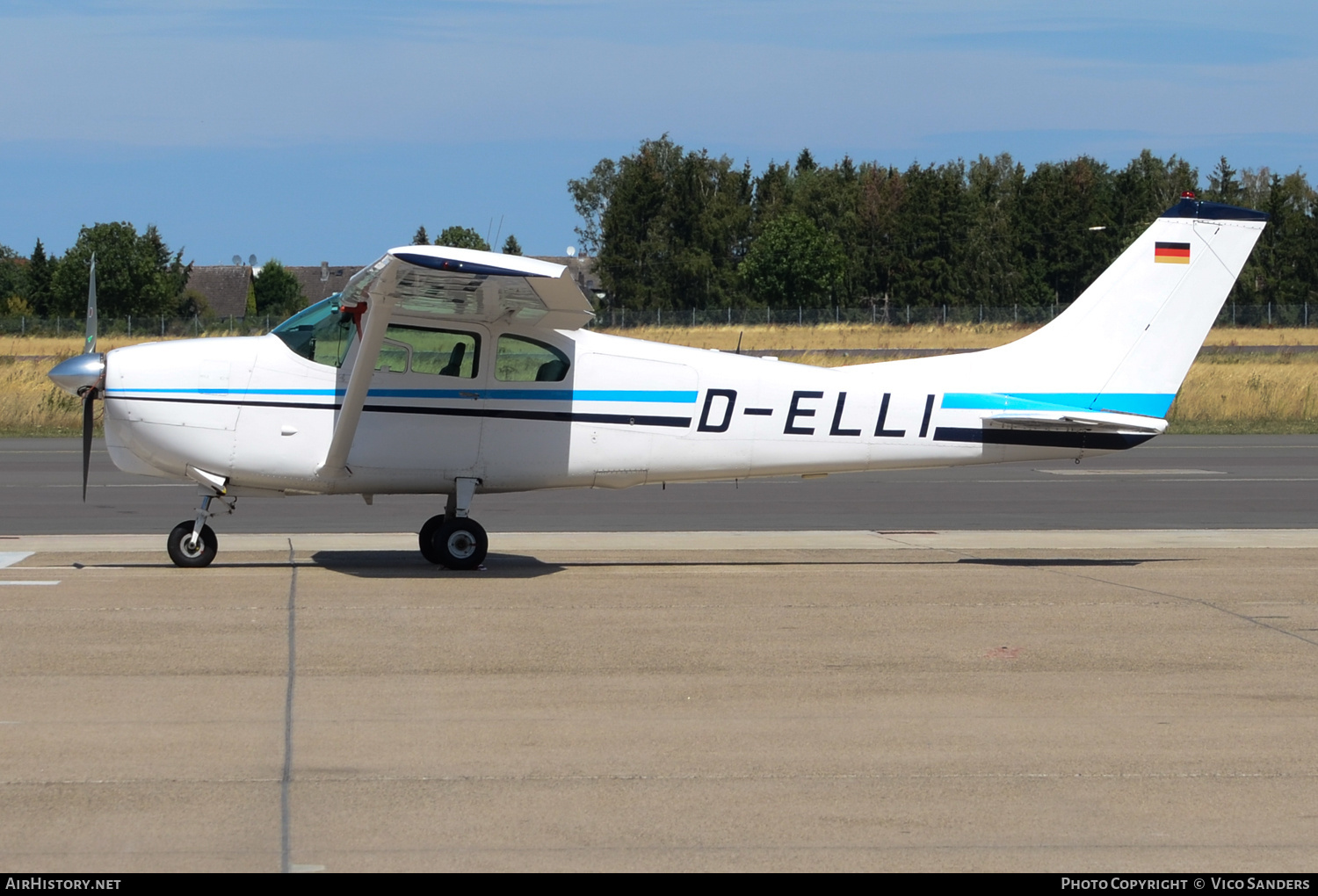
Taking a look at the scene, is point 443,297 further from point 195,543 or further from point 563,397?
point 195,543

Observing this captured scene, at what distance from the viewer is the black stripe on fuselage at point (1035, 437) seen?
10.8 m

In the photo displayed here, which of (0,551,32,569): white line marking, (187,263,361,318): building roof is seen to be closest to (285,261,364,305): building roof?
(187,263,361,318): building roof

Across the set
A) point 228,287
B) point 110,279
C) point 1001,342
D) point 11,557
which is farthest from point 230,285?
point 11,557

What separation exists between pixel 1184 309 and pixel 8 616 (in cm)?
861

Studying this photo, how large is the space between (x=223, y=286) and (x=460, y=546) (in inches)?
3514

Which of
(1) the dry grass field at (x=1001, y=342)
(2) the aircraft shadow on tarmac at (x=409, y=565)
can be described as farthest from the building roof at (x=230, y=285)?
(2) the aircraft shadow on tarmac at (x=409, y=565)

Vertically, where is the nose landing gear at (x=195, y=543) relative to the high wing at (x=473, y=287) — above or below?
below

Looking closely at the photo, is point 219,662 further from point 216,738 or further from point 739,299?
point 739,299

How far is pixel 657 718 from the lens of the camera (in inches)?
243

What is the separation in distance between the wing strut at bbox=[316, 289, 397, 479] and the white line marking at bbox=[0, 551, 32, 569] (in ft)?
8.75

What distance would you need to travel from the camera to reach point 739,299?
70875 mm

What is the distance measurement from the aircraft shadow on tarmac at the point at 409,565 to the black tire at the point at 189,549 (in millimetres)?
836

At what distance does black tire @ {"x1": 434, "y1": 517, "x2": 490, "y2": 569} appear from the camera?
411 inches

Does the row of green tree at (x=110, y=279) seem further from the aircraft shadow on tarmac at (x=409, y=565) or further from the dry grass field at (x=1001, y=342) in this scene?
the aircraft shadow on tarmac at (x=409, y=565)
